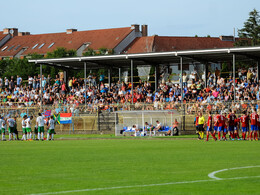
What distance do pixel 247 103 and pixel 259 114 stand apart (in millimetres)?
6248

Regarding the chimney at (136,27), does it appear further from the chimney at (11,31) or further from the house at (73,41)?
the chimney at (11,31)

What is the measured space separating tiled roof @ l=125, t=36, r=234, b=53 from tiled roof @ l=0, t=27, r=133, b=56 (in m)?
3.64

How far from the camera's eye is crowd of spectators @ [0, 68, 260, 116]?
41.2 m

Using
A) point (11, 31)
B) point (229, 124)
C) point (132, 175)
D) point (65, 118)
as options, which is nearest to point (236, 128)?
point (229, 124)

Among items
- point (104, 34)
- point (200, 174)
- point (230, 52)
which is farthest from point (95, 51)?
point (200, 174)

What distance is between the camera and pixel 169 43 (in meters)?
104

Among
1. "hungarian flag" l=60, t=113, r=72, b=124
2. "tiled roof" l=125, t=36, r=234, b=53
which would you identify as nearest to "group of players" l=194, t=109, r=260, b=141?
"hungarian flag" l=60, t=113, r=72, b=124

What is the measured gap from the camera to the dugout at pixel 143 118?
4003 centimetres

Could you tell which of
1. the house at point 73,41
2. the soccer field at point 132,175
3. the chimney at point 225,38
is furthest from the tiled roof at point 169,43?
the soccer field at point 132,175

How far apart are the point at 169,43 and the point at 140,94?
58.2 m

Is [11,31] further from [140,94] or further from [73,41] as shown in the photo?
[140,94]

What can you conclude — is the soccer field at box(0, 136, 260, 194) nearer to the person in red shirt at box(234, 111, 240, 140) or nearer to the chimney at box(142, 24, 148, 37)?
the person in red shirt at box(234, 111, 240, 140)

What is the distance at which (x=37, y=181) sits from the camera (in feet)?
39.0

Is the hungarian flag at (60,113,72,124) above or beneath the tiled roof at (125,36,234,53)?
beneath
